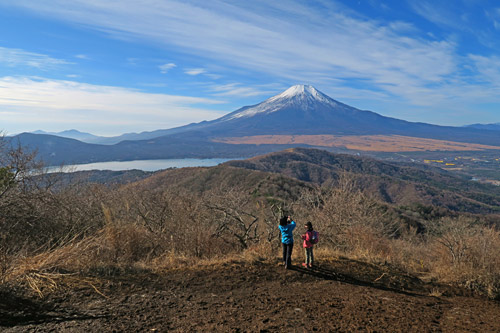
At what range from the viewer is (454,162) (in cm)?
17350

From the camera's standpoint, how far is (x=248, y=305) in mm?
4551

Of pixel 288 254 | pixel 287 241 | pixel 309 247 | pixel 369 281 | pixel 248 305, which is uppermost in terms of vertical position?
pixel 287 241

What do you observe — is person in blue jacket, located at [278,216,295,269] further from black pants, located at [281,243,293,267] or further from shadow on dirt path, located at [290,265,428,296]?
shadow on dirt path, located at [290,265,428,296]

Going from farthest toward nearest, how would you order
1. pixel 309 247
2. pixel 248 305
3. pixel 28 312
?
pixel 309 247 → pixel 248 305 → pixel 28 312

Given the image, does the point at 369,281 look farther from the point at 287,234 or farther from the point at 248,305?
the point at 248,305

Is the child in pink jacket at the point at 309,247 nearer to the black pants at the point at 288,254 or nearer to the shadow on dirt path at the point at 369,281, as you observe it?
the shadow on dirt path at the point at 369,281

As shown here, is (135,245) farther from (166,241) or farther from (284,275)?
(284,275)

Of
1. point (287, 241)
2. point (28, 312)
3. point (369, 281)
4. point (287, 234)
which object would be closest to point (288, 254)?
point (287, 241)

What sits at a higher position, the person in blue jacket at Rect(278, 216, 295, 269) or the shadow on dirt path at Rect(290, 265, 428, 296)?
the person in blue jacket at Rect(278, 216, 295, 269)

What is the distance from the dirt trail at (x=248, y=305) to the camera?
12.7 ft

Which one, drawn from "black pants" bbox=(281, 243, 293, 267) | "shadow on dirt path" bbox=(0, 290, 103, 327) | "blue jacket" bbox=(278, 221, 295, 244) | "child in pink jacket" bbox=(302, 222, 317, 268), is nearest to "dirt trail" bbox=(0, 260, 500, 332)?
"shadow on dirt path" bbox=(0, 290, 103, 327)

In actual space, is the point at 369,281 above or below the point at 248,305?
below

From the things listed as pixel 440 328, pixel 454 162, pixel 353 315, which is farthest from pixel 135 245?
pixel 454 162

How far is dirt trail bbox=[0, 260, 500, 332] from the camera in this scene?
3.86m
